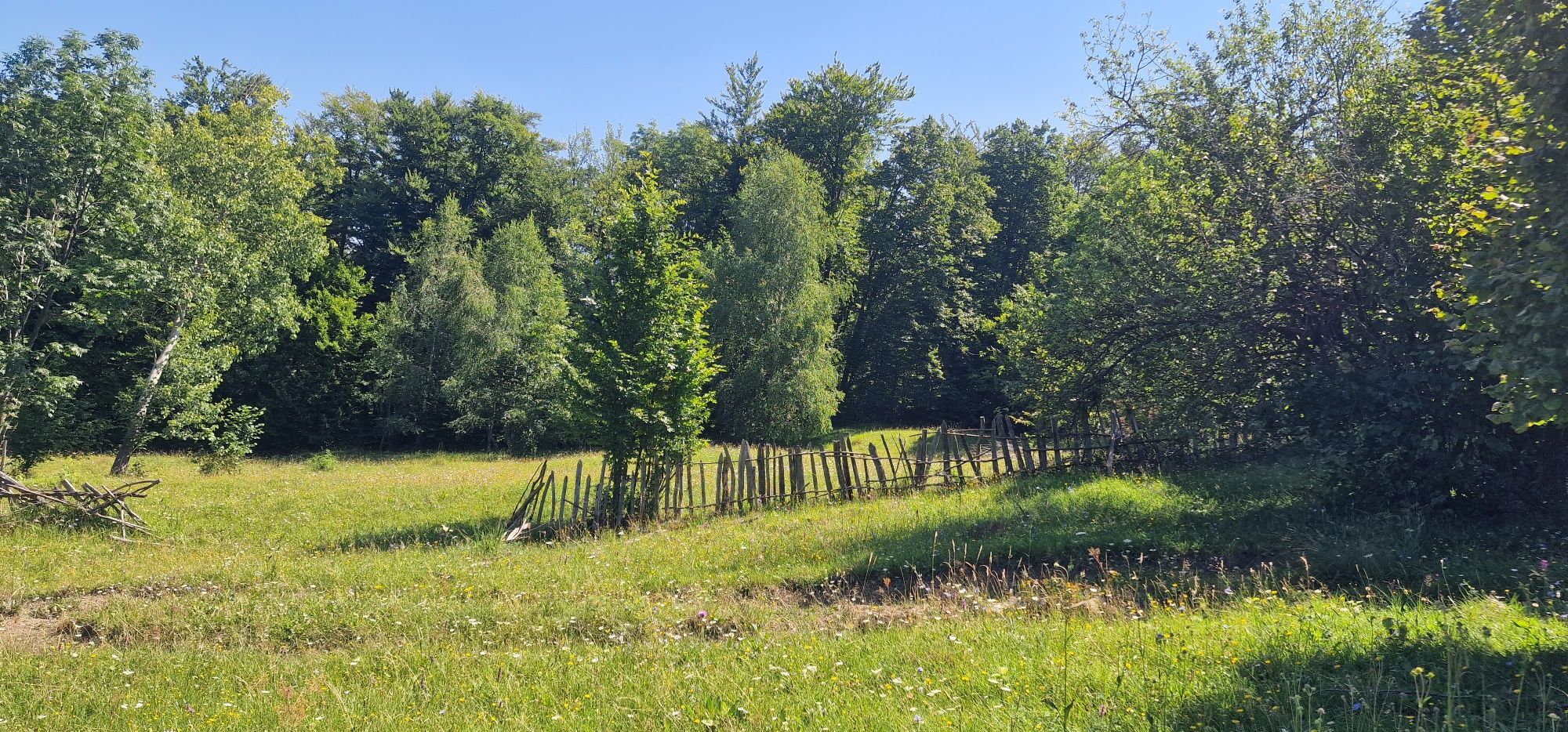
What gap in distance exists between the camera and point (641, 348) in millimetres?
14297

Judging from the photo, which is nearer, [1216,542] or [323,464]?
[1216,542]

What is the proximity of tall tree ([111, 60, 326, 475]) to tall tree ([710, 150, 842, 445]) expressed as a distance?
17.1 m

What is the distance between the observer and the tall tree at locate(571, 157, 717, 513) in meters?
14.1

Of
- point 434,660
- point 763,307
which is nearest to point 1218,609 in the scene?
point 434,660

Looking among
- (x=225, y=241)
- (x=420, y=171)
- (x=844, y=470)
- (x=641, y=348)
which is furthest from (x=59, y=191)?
(x=420, y=171)

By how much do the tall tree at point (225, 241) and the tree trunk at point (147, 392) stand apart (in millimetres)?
32

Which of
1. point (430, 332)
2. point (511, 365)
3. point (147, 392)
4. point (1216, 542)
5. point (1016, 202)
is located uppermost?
point (1016, 202)

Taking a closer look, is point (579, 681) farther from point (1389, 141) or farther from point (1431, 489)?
point (1389, 141)

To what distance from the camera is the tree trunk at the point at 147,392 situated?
2388 centimetres

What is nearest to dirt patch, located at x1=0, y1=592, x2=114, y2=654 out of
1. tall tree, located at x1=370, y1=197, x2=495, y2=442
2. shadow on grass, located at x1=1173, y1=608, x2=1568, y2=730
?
shadow on grass, located at x1=1173, y1=608, x2=1568, y2=730

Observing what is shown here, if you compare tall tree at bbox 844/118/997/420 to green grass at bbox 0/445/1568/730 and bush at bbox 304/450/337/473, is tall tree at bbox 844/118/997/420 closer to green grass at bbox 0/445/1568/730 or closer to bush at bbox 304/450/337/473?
bush at bbox 304/450/337/473

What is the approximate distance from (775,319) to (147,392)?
22.4 m

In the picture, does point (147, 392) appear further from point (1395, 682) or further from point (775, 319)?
point (1395, 682)

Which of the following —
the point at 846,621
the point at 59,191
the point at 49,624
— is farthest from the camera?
the point at 59,191
